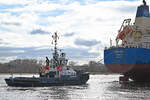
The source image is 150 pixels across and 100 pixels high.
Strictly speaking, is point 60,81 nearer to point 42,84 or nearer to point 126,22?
point 42,84

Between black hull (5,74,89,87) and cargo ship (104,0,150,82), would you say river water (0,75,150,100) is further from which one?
cargo ship (104,0,150,82)

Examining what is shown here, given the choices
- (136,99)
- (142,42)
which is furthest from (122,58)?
(136,99)

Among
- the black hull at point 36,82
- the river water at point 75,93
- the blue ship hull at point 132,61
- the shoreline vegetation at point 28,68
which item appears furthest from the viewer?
the shoreline vegetation at point 28,68

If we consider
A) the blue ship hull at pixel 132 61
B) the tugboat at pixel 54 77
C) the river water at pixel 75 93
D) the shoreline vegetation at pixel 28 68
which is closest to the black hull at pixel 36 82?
the tugboat at pixel 54 77

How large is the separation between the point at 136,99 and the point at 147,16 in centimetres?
2720

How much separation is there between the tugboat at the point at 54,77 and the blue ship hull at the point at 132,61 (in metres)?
5.38

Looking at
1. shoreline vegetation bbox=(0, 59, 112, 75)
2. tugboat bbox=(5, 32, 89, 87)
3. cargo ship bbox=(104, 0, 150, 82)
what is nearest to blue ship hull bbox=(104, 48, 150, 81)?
cargo ship bbox=(104, 0, 150, 82)

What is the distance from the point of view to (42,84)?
40781 mm

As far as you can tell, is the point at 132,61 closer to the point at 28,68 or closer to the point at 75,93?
the point at 75,93

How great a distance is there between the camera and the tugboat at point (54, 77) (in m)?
40.3

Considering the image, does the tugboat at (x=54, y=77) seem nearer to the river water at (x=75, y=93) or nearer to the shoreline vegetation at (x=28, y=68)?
the river water at (x=75, y=93)

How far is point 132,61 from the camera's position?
44.0 m

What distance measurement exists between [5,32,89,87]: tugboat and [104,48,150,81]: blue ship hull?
538cm

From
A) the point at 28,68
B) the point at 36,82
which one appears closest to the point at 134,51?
the point at 36,82
